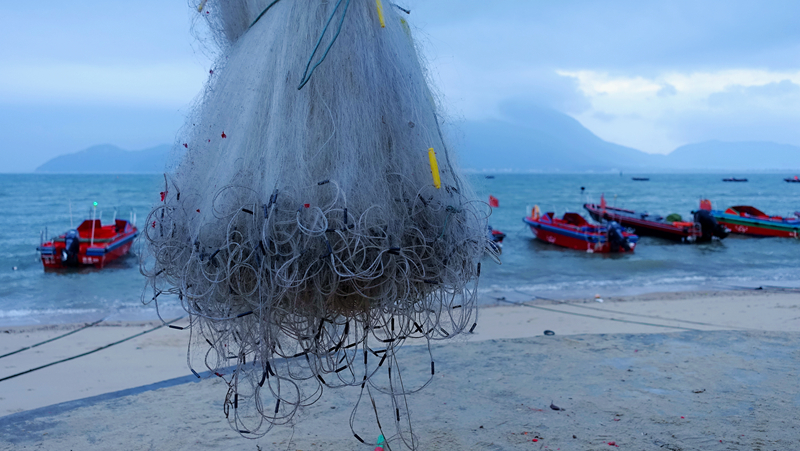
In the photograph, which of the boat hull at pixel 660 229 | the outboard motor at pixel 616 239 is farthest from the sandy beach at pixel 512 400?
the boat hull at pixel 660 229

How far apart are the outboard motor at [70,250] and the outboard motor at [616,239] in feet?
51.9

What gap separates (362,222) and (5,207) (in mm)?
47289

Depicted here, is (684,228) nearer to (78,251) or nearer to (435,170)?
(78,251)

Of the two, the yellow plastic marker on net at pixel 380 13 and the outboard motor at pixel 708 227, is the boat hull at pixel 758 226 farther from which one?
the yellow plastic marker on net at pixel 380 13

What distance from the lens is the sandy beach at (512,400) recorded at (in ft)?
11.2

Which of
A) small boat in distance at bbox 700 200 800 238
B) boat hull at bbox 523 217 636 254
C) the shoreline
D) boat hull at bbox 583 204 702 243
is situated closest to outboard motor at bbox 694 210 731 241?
boat hull at bbox 583 204 702 243

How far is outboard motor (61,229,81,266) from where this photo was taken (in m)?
15.2

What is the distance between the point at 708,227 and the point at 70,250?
21.1 metres

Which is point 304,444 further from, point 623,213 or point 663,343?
point 623,213

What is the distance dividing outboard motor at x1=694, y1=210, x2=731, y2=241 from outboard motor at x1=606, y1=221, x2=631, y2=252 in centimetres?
474

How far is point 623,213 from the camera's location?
26.1 m

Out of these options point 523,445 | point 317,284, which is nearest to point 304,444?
point 523,445

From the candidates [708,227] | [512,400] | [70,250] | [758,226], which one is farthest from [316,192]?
[758,226]

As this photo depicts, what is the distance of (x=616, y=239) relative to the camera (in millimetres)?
18125
